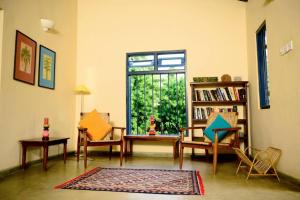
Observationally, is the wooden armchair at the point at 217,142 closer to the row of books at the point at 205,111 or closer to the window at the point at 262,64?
the row of books at the point at 205,111

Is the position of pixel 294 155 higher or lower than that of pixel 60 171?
higher

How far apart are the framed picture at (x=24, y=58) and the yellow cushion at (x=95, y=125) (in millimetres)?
1085

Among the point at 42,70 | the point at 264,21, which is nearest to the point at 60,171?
the point at 42,70

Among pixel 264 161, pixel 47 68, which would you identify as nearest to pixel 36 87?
pixel 47 68

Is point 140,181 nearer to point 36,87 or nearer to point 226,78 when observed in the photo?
point 36,87

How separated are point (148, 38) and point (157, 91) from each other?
1132 mm

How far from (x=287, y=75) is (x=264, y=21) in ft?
4.04

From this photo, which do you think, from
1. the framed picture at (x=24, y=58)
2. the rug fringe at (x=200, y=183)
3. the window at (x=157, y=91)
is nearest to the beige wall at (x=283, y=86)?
the rug fringe at (x=200, y=183)

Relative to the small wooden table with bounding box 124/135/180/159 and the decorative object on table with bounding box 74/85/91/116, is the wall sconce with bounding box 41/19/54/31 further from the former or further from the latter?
the small wooden table with bounding box 124/135/180/159

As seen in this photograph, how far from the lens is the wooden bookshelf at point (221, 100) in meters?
4.71

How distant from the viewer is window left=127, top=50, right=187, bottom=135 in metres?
5.32

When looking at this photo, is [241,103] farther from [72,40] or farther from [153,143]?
[72,40]

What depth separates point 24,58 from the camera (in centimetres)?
388

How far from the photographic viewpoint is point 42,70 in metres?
4.40
